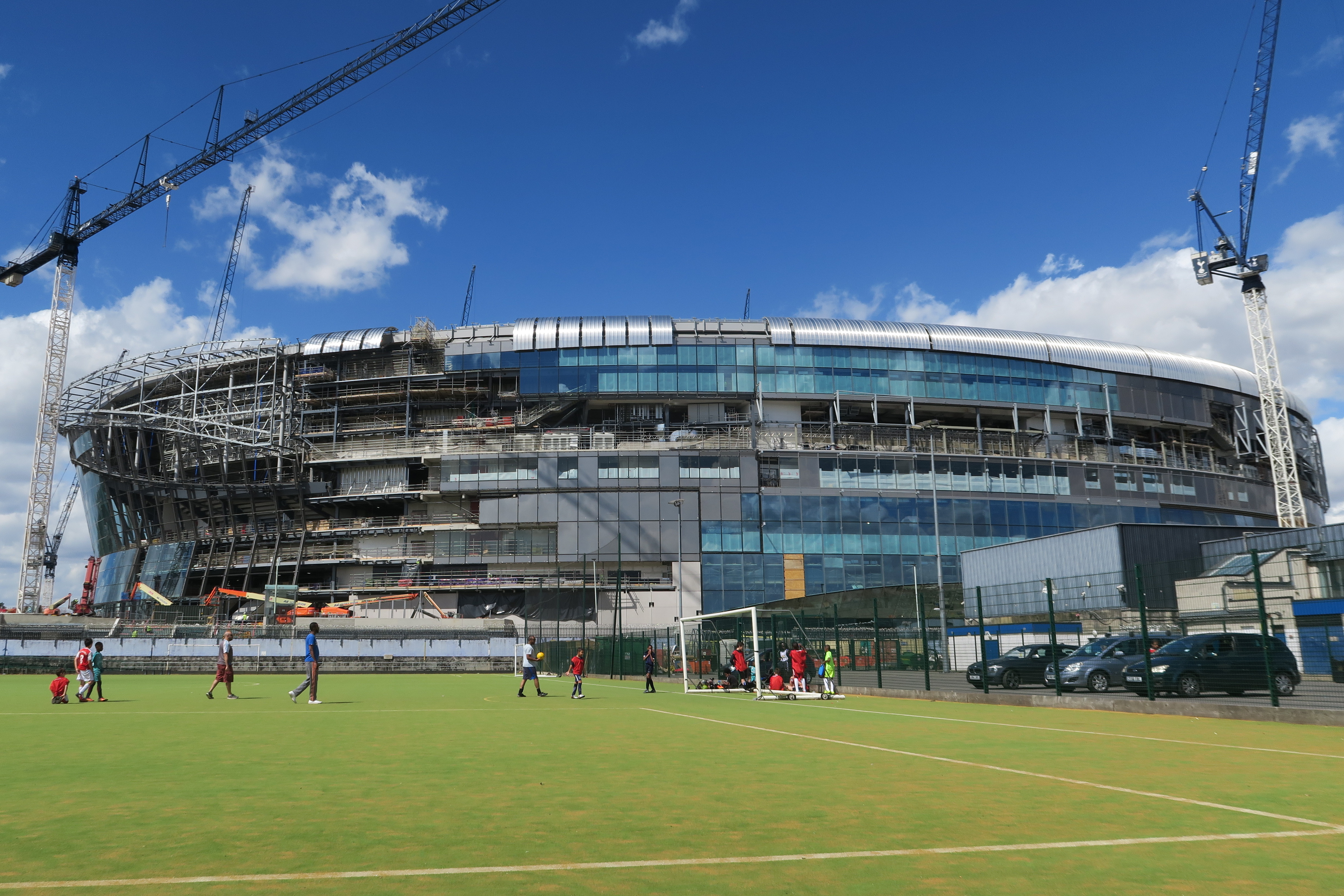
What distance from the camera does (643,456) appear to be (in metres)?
78.6

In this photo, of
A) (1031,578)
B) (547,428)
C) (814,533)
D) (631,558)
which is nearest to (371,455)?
(547,428)

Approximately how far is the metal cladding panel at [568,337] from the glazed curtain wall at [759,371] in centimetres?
42

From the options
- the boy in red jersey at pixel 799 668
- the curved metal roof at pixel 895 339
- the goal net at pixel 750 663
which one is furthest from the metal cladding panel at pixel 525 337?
the boy in red jersey at pixel 799 668

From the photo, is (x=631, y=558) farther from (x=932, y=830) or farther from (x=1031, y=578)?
(x=932, y=830)

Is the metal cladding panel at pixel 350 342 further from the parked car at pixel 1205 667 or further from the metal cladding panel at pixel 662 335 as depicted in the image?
the parked car at pixel 1205 667

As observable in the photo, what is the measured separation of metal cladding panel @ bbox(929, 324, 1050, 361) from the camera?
84.4 meters

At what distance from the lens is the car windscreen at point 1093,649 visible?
24797 mm

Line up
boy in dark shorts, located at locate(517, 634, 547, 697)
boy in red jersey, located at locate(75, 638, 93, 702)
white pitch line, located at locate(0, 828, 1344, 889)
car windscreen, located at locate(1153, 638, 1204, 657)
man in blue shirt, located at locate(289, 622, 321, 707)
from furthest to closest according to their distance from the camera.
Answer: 1. boy in dark shorts, located at locate(517, 634, 547, 697)
2. boy in red jersey, located at locate(75, 638, 93, 702)
3. man in blue shirt, located at locate(289, 622, 321, 707)
4. car windscreen, located at locate(1153, 638, 1204, 657)
5. white pitch line, located at locate(0, 828, 1344, 889)

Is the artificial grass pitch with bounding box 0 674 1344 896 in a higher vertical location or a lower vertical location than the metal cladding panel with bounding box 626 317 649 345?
lower

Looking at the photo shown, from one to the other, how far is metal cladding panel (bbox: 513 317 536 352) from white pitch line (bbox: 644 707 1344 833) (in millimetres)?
69711

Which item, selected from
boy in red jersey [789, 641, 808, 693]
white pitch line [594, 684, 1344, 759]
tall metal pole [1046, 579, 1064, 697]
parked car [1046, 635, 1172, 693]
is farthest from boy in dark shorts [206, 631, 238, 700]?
parked car [1046, 635, 1172, 693]

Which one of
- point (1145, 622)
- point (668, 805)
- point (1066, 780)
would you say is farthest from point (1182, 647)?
point (668, 805)

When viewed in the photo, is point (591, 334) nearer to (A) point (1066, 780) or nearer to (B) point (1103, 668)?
(B) point (1103, 668)

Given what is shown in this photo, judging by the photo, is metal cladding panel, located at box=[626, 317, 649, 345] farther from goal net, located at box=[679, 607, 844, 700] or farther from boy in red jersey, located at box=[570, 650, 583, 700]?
boy in red jersey, located at box=[570, 650, 583, 700]
